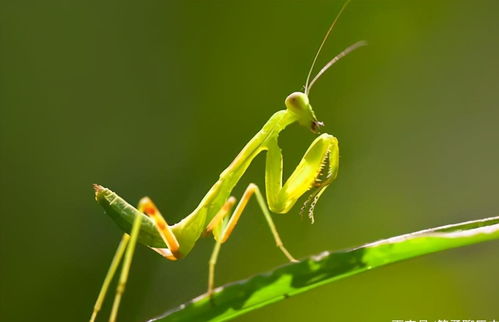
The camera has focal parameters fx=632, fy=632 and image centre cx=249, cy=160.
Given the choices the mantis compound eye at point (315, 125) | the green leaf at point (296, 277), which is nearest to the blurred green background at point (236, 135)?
the mantis compound eye at point (315, 125)

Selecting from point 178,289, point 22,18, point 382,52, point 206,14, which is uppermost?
point 22,18

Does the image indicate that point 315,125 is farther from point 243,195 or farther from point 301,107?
point 243,195

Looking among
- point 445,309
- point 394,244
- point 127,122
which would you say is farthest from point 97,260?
point 394,244

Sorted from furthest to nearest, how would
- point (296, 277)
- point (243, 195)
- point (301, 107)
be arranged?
point (301, 107)
point (243, 195)
point (296, 277)

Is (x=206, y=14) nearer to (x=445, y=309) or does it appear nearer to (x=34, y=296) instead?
(x=34, y=296)

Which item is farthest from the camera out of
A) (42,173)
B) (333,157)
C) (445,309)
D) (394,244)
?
(42,173)

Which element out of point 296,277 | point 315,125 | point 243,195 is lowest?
point 296,277

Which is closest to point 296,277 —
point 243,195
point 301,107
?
point 243,195
